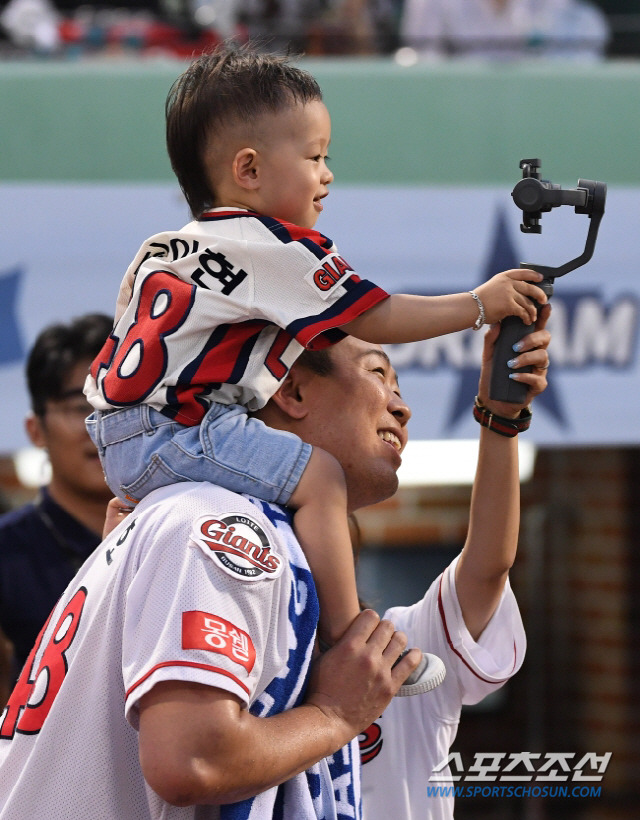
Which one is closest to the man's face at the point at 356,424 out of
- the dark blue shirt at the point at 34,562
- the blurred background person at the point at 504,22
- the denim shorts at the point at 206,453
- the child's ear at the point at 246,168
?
the denim shorts at the point at 206,453

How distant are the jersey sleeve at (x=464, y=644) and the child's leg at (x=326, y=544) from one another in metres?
0.47

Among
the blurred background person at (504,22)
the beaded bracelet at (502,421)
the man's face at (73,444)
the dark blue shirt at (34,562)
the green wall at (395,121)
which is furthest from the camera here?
the blurred background person at (504,22)

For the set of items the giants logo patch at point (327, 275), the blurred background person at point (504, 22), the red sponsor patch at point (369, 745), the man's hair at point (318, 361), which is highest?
the blurred background person at point (504, 22)

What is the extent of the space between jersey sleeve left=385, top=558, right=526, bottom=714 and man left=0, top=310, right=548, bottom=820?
389 mm

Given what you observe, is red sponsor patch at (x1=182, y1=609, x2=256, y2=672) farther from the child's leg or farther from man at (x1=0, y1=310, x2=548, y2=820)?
the child's leg

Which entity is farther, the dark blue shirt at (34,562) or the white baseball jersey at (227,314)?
the dark blue shirt at (34,562)

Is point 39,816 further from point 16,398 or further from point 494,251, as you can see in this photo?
point 494,251

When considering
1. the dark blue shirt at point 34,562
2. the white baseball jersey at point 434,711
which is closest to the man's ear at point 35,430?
the dark blue shirt at point 34,562

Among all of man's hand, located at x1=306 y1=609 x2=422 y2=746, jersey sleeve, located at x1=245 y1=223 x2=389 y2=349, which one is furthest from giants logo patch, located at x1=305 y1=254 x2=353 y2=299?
man's hand, located at x1=306 y1=609 x2=422 y2=746

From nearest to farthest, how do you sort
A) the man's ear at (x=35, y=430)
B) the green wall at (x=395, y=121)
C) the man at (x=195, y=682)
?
the man at (x=195, y=682) < the man's ear at (x=35, y=430) < the green wall at (x=395, y=121)

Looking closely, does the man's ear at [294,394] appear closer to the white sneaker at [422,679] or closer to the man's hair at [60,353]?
the white sneaker at [422,679]

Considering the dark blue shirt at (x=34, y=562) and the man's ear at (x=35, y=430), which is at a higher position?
the man's ear at (x=35, y=430)

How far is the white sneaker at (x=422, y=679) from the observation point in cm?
186

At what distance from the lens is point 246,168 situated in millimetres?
1938
